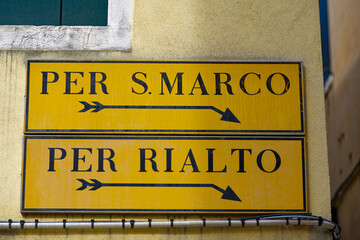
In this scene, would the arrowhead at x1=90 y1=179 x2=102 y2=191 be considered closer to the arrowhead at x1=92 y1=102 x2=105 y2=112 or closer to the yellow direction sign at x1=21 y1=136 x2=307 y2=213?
the yellow direction sign at x1=21 y1=136 x2=307 y2=213

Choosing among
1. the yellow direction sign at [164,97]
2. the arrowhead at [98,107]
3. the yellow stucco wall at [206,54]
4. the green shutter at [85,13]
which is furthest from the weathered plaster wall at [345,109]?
the arrowhead at [98,107]

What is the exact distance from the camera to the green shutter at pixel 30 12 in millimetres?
5910

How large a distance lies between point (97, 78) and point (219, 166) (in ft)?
4.06

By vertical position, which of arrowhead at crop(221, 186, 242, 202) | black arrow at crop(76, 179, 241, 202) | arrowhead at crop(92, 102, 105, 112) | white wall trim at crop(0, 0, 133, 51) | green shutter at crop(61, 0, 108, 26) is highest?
green shutter at crop(61, 0, 108, 26)

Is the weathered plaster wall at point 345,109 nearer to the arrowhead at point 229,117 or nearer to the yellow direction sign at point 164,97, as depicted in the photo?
the yellow direction sign at point 164,97

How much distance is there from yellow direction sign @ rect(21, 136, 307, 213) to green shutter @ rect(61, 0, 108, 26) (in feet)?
3.55

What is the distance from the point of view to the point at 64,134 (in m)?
5.46

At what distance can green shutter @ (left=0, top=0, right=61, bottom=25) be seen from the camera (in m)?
5.91

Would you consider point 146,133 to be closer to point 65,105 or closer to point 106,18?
point 65,105

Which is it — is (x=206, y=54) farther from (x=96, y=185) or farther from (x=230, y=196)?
(x=96, y=185)

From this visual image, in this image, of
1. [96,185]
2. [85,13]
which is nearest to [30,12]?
[85,13]

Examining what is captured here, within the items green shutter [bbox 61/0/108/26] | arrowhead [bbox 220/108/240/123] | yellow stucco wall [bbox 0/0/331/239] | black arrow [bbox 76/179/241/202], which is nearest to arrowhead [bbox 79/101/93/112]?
yellow stucco wall [bbox 0/0/331/239]

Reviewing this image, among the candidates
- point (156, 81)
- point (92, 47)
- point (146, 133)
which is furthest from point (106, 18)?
point (146, 133)

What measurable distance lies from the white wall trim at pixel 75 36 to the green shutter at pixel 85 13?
126 millimetres
